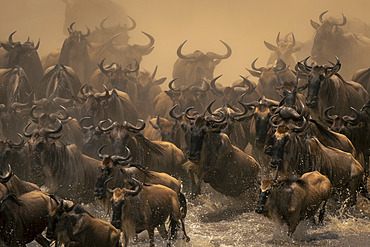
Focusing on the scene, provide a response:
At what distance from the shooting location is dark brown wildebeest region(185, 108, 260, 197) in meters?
11.8

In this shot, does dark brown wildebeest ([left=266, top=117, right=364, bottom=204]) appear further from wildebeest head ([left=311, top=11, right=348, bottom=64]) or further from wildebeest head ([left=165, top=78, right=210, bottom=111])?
wildebeest head ([left=311, top=11, right=348, bottom=64])

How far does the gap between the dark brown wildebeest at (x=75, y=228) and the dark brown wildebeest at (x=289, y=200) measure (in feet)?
7.07

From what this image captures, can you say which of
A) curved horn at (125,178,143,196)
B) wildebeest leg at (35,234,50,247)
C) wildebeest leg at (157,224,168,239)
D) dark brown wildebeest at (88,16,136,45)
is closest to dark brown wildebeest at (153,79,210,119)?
wildebeest leg at (157,224,168,239)

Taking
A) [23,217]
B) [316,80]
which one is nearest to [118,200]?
[23,217]

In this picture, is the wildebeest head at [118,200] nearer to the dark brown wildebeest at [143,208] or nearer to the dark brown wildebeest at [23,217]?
the dark brown wildebeest at [143,208]

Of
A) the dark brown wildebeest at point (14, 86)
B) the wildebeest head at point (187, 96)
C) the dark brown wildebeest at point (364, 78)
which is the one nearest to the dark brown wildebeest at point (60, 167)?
the wildebeest head at point (187, 96)

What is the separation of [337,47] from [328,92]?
954cm

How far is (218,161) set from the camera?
480 inches

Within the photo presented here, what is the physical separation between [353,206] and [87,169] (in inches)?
169

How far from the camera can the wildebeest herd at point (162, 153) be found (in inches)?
352

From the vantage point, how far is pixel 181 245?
9773mm

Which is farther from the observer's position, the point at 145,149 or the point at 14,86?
the point at 14,86

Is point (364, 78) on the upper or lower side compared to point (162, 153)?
upper

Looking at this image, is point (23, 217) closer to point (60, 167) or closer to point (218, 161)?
point (60, 167)
